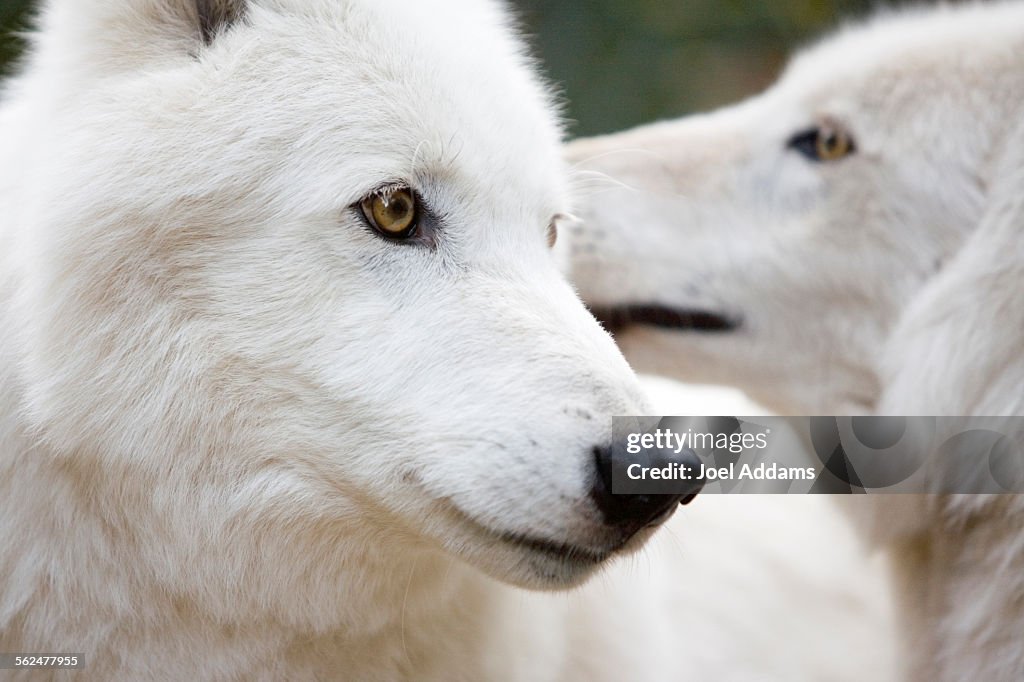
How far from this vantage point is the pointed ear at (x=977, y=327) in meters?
1.93

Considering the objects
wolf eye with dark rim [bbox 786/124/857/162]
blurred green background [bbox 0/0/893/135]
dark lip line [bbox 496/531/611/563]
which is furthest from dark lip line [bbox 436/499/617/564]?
blurred green background [bbox 0/0/893/135]

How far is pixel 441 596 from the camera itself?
1.64 meters

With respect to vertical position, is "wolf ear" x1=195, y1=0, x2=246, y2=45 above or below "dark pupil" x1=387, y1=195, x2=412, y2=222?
above

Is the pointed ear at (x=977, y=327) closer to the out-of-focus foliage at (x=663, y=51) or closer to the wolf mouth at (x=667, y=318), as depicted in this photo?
the wolf mouth at (x=667, y=318)

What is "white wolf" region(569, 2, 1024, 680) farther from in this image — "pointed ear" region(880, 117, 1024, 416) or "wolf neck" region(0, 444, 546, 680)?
"wolf neck" region(0, 444, 546, 680)

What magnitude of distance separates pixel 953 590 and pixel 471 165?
132 centimetres

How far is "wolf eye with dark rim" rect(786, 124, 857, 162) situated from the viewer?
2.30m

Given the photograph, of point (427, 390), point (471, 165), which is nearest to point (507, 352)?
point (427, 390)

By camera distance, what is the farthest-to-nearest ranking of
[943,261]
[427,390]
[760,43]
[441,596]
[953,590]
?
[760,43]
[943,261]
[953,590]
[441,596]
[427,390]

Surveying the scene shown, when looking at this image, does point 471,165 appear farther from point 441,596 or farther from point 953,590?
point 953,590

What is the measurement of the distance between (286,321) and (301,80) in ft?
1.18

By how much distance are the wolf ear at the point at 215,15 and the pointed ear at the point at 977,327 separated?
4.84ft

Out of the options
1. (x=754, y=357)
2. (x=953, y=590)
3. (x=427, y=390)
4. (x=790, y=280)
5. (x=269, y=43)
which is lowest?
(x=953, y=590)

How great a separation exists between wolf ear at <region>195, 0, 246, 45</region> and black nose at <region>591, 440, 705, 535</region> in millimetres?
845
